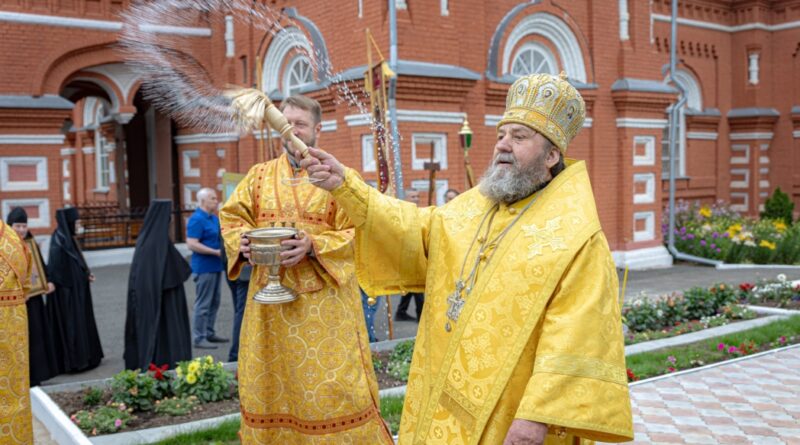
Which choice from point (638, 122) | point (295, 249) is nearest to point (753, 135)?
point (638, 122)

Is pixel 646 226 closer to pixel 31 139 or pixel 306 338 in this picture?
pixel 31 139

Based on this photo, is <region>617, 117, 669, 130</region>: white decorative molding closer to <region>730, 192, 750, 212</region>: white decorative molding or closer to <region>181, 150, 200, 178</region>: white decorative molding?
<region>730, 192, 750, 212</region>: white decorative molding

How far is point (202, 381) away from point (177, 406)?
0.30 m

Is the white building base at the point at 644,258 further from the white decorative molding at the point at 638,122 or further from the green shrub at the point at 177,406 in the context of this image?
the green shrub at the point at 177,406

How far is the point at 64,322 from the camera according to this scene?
6.92m

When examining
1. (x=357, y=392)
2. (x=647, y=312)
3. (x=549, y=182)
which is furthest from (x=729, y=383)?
(x=549, y=182)

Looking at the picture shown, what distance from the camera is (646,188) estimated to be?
45.8ft

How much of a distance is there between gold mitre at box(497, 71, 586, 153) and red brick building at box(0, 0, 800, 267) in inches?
287

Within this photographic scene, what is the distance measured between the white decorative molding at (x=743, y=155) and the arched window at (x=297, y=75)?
42.9 feet

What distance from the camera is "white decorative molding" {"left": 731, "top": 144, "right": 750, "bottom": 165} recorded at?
770 inches

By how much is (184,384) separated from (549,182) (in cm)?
384

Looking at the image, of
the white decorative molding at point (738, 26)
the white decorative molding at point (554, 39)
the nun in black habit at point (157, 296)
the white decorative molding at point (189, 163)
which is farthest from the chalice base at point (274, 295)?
the white decorative molding at point (738, 26)

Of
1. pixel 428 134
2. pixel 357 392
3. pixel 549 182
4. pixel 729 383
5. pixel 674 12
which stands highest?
pixel 674 12

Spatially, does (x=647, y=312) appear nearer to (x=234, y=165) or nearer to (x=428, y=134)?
(x=428, y=134)
